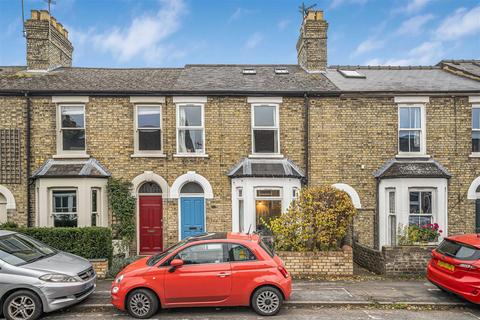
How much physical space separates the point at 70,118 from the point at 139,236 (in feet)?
15.6

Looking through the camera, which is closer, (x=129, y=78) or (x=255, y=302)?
(x=255, y=302)

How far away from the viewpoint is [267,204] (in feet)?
39.8

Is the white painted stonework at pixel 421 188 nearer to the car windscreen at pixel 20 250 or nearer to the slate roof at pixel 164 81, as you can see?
the slate roof at pixel 164 81

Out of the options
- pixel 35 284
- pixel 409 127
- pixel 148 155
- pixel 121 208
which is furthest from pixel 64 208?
pixel 409 127

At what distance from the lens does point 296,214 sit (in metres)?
9.62

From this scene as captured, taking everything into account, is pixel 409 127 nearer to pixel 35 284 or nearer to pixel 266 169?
pixel 266 169

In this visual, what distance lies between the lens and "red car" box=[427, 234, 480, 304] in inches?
274

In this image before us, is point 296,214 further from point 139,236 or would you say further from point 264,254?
point 139,236

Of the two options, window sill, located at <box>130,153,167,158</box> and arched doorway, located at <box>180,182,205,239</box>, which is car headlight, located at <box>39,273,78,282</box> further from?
window sill, located at <box>130,153,167,158</box>

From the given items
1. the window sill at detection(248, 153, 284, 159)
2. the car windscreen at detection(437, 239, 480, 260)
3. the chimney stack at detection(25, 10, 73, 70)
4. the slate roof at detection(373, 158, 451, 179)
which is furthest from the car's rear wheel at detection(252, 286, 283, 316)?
the chimney stack at detection(25, 10, 73, 70)

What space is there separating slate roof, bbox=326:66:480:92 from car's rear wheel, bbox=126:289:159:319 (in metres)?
9.59

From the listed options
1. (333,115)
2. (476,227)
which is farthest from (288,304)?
(476,227)

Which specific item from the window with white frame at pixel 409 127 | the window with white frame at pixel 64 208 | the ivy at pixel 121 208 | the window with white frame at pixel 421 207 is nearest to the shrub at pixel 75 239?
the window with white frame at pixel 64 208

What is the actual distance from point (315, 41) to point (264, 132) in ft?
16.8
